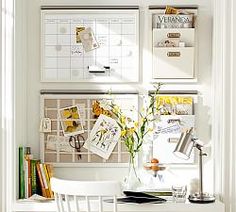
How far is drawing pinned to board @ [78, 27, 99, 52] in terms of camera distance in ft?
11.6

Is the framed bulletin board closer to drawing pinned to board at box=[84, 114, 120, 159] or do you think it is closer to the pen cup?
drawing pinned to board at box=[84, 114, 120, 159]

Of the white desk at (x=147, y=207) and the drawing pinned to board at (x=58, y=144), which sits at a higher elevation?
the drawing pinned to board at (x=58, y=144)

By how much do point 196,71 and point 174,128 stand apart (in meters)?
0.38

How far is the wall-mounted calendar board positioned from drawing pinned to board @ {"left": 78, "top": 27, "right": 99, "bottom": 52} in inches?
0.5
